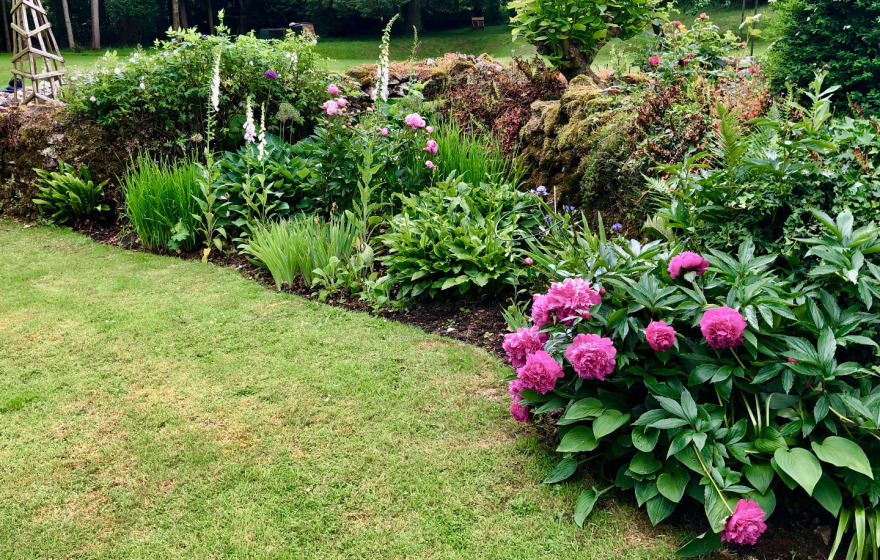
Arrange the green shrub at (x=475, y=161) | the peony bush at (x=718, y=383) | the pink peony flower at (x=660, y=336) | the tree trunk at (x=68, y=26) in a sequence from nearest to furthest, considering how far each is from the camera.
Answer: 1. the peony bush at (x=718, y=383)
2. the pink peony flower at (x=660, y=336)
3. the green shrub at (x=475, y=161)
4. the tree trunk at (x=68, y=26)

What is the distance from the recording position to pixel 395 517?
2.20 metres

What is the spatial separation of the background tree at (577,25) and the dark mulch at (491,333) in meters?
3.48

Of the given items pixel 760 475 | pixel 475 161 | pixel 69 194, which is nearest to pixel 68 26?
pixel 69 194

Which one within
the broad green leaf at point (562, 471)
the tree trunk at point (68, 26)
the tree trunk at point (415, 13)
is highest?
the tree trunk at point (415, 13)

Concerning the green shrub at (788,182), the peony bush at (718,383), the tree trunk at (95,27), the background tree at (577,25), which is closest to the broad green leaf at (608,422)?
the peony bush at (718,383)

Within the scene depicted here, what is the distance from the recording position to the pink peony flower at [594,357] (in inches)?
84.7

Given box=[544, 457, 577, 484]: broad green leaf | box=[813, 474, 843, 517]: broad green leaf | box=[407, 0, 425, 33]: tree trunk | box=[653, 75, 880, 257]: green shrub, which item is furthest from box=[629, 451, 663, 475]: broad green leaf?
→ box=[407, 0, 425, 33]: tree trunk

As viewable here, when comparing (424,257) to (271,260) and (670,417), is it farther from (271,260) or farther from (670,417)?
(670,417)

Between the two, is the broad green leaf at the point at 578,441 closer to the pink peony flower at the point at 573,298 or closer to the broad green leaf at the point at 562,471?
the broad green leaf at the point at 562,471

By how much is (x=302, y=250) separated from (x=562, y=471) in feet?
8.86

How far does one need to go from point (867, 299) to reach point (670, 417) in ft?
2.53

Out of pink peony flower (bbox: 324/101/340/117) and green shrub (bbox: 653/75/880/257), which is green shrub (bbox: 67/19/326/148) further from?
green shrub (bbox: 653/75/880/257)

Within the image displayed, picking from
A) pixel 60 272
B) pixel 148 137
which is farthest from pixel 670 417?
pixel 148 137

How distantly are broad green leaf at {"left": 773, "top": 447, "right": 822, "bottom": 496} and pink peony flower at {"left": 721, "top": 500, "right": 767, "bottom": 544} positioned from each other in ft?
0.51
